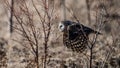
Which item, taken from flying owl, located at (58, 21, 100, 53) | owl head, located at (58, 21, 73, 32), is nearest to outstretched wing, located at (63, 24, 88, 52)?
flying owl, located at (58, 21, 100, 53)

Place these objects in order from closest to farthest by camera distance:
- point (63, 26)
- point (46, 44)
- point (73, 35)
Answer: point (46, 44) → point (73, 35) → point (63, 26)

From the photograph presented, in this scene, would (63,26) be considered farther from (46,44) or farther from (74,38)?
(46,44)

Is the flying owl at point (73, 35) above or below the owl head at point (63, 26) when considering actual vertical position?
below

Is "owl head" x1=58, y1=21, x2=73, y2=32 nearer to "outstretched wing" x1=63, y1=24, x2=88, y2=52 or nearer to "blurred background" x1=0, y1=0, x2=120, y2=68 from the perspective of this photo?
"outstretched wing" x1=63, y1=24, x2=88, y2=52

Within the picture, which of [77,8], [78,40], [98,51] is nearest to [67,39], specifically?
[78,40]

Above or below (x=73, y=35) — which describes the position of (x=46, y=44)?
below

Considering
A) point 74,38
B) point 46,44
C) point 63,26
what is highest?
point 63,26

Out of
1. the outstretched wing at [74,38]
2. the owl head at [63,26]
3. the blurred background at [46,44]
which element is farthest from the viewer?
the owl head at [63,26]

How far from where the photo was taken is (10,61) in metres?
13.5

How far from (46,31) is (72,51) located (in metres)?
2.63

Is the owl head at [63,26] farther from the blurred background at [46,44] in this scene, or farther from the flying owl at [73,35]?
the blurred background at [46,44]

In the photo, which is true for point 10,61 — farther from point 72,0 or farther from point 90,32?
point 72,0

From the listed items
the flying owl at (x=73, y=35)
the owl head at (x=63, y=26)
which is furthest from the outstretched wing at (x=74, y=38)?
the owl head at (x=63, y=26)

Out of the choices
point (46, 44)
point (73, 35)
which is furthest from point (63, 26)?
point (46, 44)
